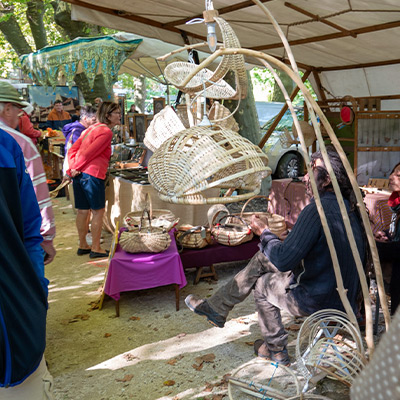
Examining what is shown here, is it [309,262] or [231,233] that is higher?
[309,262]

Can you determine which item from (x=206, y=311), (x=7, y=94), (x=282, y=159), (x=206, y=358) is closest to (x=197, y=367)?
(x=206, y=358)

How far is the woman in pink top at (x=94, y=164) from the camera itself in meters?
5.46

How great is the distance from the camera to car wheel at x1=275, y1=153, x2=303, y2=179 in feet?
33.8

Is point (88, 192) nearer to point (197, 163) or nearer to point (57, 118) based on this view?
point (197, 163)

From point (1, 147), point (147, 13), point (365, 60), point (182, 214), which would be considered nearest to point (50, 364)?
point (1, 147)

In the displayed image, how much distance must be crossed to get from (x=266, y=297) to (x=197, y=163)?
5.63 feet

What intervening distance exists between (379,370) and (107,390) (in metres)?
2.98

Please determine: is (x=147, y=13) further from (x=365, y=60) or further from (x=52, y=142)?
(x=52, y=142)

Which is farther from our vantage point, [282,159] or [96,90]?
[96,90]

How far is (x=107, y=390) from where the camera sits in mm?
3029

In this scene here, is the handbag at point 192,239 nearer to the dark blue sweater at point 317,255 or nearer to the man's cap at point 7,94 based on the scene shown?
the dark blue sweater at point 317,255

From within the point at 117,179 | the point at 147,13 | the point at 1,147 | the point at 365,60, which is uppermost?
the point at 147,13

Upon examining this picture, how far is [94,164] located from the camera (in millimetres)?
5531

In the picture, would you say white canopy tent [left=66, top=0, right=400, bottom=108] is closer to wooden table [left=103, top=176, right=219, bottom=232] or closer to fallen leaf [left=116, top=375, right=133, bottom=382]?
wooden table [left=103, top=176, right=219, bottom=232]
